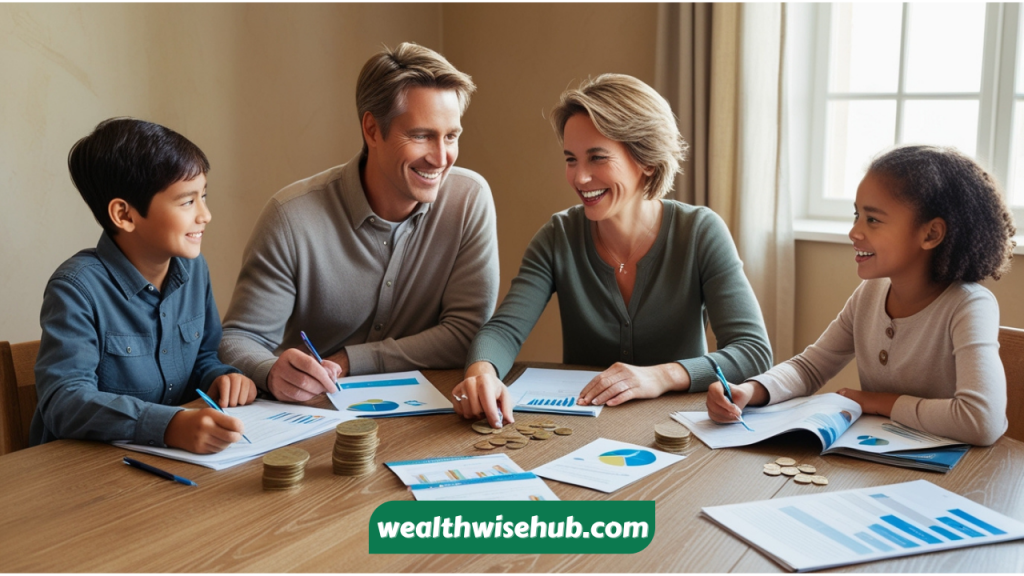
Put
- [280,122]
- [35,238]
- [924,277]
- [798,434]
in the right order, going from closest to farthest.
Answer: [798,434] → [924,277] → [35,238] → [280,122]

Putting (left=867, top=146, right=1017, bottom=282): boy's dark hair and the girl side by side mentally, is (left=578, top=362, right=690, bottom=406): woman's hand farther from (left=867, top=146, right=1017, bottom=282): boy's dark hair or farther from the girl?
(left=867, top=146, right=1017, bottom=282): boy's dark hair

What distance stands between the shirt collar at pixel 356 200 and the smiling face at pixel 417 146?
0.05m

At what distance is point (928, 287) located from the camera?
1540 mm

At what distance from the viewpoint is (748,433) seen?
4.74ft

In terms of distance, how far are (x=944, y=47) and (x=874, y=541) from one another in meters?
2.47

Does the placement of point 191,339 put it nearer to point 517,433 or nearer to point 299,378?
point 299,378

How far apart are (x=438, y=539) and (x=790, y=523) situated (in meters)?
0.49

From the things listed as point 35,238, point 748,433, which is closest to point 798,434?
point 748,433

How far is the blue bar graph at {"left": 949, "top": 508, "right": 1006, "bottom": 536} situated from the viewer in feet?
3.46

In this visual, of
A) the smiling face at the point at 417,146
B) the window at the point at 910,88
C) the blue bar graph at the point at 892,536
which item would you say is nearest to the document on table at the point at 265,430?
the smiling face at the point at 417,146

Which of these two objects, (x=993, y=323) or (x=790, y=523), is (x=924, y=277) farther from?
(x=790, y=523)

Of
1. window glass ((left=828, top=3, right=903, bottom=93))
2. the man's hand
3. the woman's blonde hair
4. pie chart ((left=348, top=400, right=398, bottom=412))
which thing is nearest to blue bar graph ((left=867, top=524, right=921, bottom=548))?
pie chart ((left=348, top=400, right=398, bottom=412))

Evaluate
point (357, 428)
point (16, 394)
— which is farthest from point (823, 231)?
point (16, 394)

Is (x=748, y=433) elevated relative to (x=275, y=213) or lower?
lower
